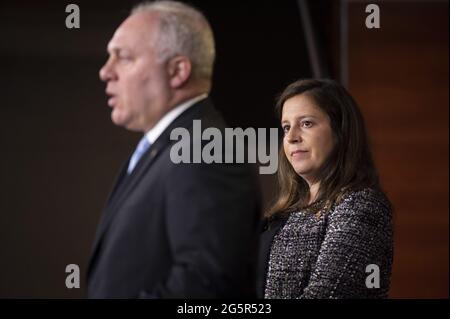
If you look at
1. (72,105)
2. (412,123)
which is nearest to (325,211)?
(72,105)

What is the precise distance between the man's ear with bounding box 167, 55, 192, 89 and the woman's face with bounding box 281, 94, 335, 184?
0.85ft

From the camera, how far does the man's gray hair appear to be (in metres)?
1.48

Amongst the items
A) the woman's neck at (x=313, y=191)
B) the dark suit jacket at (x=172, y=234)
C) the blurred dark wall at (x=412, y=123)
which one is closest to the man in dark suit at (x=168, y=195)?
the dark suit jacket at (x=172, y=234)

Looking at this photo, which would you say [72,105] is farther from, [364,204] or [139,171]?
[364,204]

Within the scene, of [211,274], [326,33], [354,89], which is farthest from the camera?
[354,89]

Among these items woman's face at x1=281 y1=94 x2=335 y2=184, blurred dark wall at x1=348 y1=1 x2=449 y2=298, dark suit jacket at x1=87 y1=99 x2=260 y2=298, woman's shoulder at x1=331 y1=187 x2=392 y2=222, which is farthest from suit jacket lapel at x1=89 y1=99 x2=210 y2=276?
blurred dark wall at x1=348 y1=1 x2=449 y2=298

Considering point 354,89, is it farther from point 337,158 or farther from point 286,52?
point 337,158

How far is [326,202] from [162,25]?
1.61 feet

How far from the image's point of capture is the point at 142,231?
1.37m

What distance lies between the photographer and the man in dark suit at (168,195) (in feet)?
4.43

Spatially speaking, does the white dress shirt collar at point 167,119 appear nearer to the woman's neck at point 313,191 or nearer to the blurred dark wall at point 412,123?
the woman's neck at point 313,191
